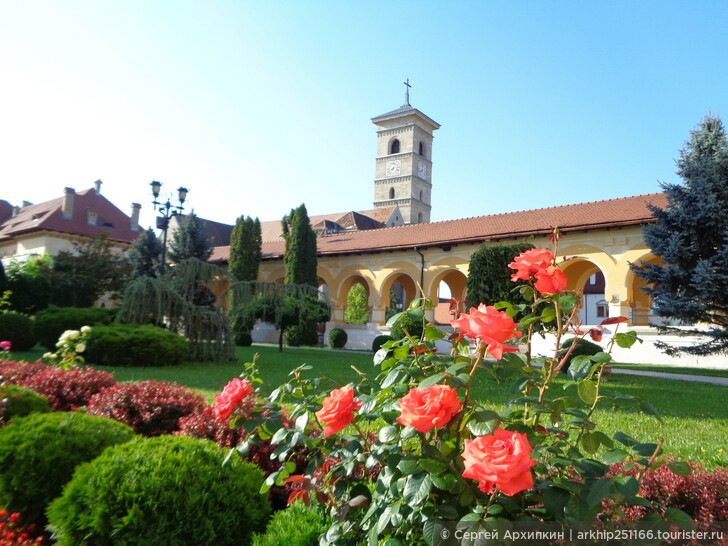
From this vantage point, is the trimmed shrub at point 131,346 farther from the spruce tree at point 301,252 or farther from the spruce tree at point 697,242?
the spruce tree at point 697,242

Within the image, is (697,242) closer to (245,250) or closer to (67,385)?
(67,385)

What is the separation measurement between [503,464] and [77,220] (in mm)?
43166

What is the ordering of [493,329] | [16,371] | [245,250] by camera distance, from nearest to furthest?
[493,329]
[16,371]
[245,250]

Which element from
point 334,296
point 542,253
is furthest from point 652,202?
point 542,253

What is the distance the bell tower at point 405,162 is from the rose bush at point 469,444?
176ft

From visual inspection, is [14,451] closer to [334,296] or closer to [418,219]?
[334,296]

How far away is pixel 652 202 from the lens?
60.8ft

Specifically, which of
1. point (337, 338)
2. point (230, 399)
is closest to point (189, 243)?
point (337, 338)

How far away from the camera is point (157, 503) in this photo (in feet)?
8.41

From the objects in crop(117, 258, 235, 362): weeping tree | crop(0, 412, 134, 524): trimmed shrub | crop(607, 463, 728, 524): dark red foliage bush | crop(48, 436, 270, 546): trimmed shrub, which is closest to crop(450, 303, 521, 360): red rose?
crop(607, 463, 728, 524): dark red foliage bush

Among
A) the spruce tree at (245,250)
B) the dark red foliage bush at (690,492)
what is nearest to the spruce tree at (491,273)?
the dark red foliage bush at (690,492)

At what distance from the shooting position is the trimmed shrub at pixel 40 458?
322cm

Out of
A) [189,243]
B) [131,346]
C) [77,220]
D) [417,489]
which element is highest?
[77,220]

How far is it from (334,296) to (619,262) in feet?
46.7
